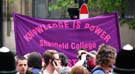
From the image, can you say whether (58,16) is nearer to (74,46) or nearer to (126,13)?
(126,13)

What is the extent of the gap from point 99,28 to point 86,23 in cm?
26

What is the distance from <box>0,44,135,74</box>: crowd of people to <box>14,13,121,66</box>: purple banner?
41 centimetres

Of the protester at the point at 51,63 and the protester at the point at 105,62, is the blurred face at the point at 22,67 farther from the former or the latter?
the protester at the point at 105,62

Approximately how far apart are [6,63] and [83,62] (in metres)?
5.55

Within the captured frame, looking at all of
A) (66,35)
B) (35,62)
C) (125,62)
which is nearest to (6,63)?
(125,62)

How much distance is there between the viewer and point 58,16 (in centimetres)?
3281

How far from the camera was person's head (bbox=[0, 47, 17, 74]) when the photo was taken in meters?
2.96

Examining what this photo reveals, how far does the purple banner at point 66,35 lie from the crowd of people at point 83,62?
41 centimetres

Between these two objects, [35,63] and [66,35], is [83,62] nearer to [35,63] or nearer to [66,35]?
[66,35]

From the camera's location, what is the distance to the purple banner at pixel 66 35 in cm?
985

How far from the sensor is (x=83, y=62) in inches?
335

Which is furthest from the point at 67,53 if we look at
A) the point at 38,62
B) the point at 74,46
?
the point at 38,62

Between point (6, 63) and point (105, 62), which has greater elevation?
point (6, 63)

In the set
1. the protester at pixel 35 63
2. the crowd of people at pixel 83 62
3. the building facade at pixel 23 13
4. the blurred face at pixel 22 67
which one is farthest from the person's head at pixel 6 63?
the building facade at pixel 23 13
